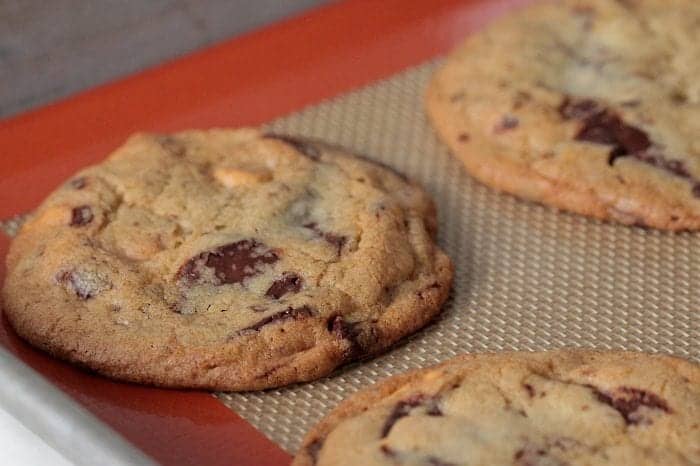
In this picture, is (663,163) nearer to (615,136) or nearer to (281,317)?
(615,136)

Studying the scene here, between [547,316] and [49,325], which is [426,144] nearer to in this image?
[547,316]

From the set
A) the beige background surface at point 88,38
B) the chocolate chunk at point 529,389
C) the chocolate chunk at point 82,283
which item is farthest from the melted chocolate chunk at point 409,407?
the beige background surface at point 88,38

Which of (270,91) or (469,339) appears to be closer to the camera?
(469,339)

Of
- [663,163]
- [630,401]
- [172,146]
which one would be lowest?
[630,401]

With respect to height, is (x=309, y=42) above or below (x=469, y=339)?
above

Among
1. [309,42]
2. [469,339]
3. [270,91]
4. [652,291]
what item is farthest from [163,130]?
[652,291]

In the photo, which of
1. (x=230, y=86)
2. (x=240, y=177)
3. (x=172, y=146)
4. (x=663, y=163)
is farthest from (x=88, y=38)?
(x=663, y=163)
